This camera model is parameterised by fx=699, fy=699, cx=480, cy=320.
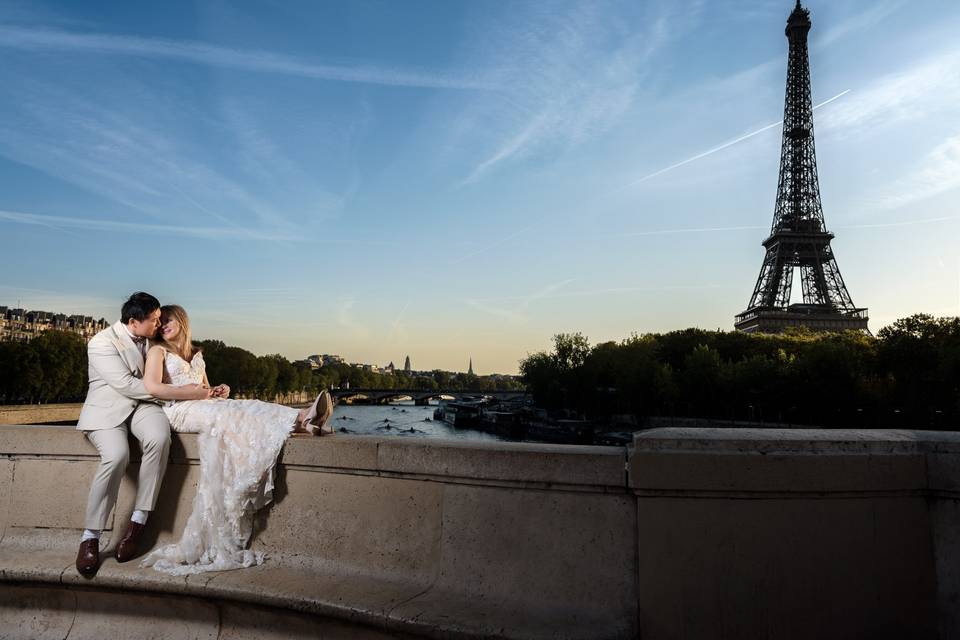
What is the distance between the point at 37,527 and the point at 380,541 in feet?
8.28

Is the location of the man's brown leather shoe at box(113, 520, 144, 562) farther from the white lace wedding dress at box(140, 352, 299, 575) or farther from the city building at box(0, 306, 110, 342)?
the city building at box(0, 306, 110, 342)

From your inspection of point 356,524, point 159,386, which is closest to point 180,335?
point 159,386

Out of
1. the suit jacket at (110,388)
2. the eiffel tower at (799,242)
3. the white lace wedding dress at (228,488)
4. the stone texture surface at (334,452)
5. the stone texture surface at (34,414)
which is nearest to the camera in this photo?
the stone texture surface at (334,452)

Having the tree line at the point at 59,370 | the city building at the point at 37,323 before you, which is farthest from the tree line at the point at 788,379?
the city building at the point at 37,323

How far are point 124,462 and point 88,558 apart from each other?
1.91 feet

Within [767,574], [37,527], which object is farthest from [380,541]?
[37,527]

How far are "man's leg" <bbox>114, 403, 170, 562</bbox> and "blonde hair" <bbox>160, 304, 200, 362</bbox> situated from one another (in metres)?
0.67

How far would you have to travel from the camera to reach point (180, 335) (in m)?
5.14

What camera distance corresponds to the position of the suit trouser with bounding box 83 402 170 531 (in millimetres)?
4301

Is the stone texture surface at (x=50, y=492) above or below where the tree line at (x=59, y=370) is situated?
below

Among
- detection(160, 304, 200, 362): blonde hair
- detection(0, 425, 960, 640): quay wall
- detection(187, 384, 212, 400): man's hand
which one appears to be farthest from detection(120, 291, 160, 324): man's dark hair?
detection(0, 425, 960, 640): quay wall

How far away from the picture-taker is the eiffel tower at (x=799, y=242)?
85.9 meters

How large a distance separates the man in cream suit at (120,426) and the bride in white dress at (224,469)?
0.45 feet

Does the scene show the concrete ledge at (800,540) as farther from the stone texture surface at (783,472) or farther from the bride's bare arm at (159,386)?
the bride's bare arm at (159,386)
